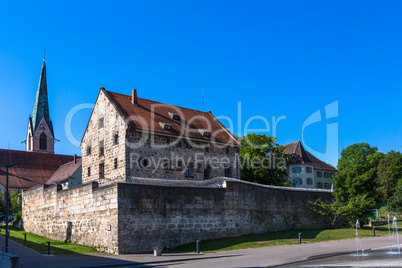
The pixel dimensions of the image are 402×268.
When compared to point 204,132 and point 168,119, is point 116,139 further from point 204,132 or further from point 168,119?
point 204,132

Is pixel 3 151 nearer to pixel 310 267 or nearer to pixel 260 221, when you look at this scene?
pixel 260 221

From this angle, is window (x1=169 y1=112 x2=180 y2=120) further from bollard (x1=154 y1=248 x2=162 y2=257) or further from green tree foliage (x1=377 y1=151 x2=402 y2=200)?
green tree foliage (x1=377 y1=151 x2=402 y2=200)

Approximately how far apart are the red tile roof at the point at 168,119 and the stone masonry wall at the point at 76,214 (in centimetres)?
965

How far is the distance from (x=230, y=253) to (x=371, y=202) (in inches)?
758

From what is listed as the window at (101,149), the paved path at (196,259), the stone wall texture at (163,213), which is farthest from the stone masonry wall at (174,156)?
the paved path at (196,259)

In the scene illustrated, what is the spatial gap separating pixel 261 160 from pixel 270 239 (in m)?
30.5

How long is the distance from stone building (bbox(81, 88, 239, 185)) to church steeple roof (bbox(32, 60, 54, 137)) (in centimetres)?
7491

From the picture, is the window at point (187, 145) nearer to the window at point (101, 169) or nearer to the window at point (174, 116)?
the window at point (174, 116)

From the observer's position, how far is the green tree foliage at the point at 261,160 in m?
58.2

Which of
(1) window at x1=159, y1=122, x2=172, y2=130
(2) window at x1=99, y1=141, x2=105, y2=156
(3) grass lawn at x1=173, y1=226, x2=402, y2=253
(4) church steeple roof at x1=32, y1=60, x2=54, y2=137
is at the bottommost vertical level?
(3) grass lawn at x1=173, y1=226, x2=402, y2=253

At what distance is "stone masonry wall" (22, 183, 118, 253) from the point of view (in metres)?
26.8

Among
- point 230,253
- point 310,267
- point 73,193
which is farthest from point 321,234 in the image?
point 73,193

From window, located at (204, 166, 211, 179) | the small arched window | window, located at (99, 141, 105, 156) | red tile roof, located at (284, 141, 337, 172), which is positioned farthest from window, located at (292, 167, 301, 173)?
the small arched window

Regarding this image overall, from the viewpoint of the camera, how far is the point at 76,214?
31.4 metres
